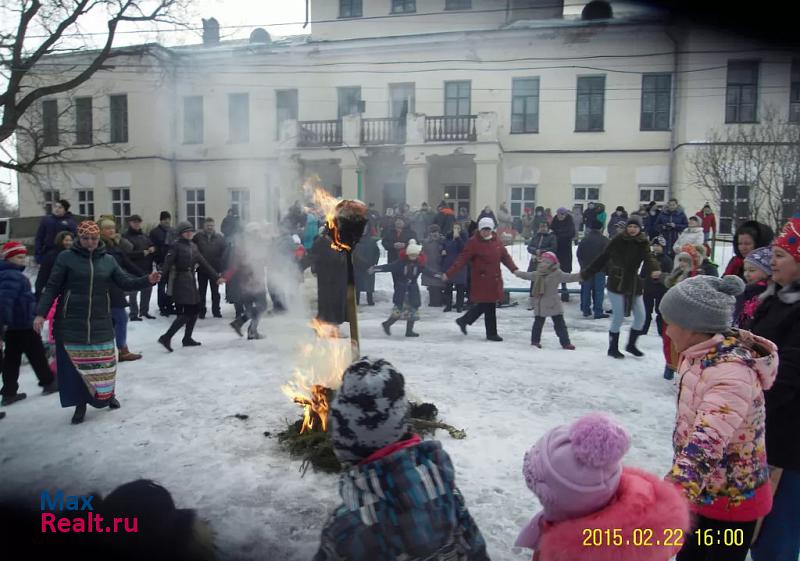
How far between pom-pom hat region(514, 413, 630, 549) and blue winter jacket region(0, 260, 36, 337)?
605cm

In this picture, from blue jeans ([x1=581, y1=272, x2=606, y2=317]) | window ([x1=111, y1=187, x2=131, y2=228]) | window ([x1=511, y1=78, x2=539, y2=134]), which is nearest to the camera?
blue jeans ([x1=581, y1=272, x2=606, y2=317])

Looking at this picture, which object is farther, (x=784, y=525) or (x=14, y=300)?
(x=14, y=300)

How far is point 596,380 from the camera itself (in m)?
6.59

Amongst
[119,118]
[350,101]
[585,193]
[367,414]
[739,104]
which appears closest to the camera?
[367,414]

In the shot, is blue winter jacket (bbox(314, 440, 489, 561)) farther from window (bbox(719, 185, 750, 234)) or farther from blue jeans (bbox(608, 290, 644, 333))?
window (bbox(719, 185, 750, 234))

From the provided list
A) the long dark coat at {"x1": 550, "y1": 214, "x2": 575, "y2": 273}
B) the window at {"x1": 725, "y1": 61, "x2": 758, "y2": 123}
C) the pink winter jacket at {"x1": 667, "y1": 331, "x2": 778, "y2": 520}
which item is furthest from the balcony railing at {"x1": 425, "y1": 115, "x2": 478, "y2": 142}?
the pink winter jacket at {"x1": 667, "y1": 331, "x2": 778, "y2": 520}

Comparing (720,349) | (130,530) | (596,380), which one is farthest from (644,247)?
(130,530)

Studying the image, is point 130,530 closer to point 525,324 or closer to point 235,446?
point 235,446

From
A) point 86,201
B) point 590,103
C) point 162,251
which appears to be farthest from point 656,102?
point 86,201

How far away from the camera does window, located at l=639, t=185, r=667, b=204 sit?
2208cm

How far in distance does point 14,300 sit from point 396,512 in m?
5.77

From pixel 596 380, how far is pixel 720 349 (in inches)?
185

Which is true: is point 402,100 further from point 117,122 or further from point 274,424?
point 274,424

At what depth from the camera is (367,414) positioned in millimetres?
1804
